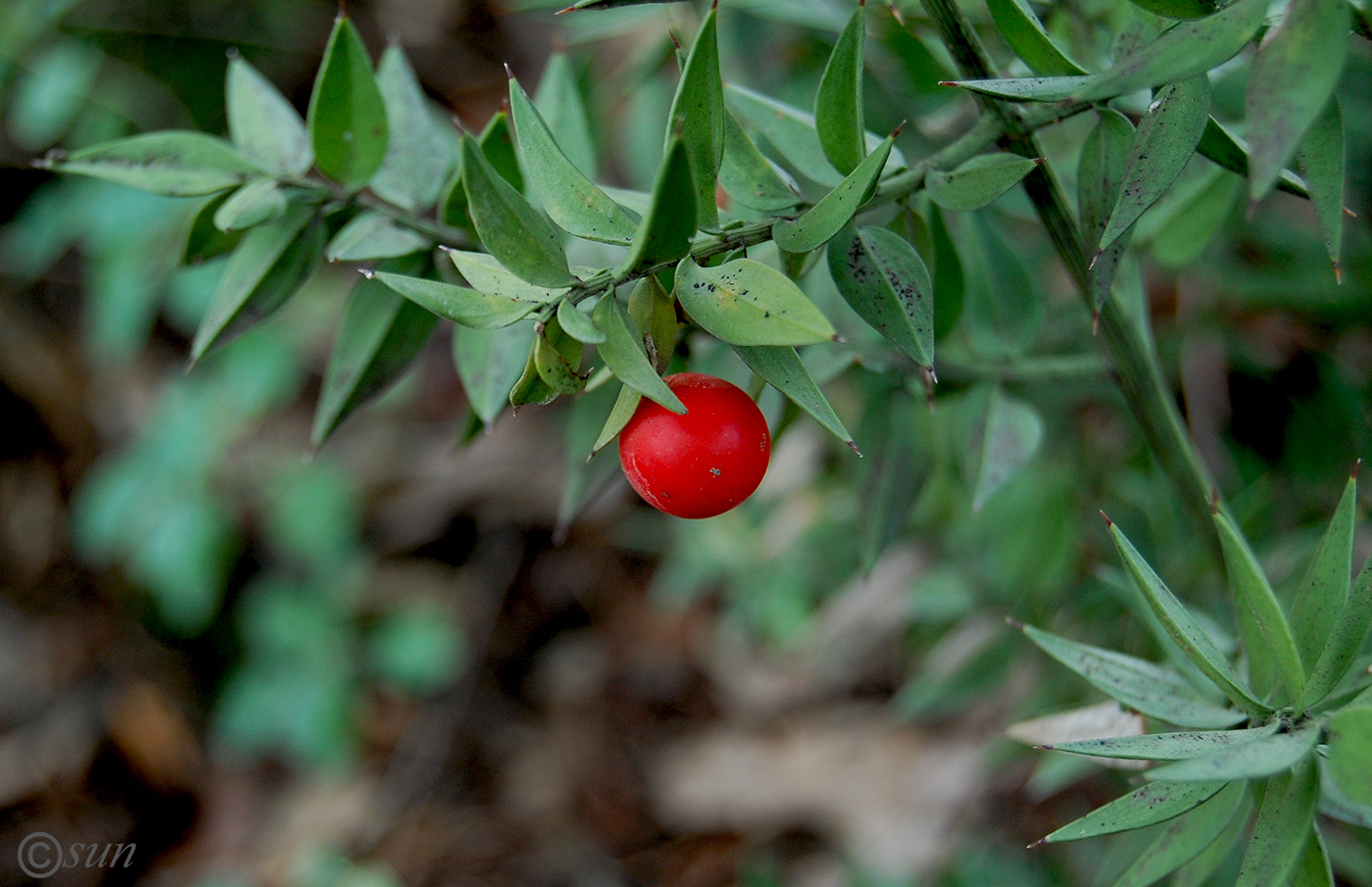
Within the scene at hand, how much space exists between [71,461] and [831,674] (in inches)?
119

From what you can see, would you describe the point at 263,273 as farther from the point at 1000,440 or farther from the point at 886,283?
the point at 1000,440

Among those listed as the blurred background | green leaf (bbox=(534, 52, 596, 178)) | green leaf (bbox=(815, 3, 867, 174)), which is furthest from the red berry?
the blurred background

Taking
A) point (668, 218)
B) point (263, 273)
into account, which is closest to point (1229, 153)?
point (668, 218)

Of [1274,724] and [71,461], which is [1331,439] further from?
[71,461]

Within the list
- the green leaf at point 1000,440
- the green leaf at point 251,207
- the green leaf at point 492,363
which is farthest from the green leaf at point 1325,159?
the green leaf at point 251,207

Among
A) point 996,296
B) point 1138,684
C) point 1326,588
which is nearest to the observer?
point 1326,588

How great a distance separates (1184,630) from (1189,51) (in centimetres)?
49

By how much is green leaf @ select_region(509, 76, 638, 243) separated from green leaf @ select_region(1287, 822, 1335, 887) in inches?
32.2

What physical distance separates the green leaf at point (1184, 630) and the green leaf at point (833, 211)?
359 millimetres

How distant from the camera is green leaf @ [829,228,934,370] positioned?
2.81ft

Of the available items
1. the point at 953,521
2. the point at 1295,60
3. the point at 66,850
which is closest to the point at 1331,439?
the point at 953,521

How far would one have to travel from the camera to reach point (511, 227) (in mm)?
754

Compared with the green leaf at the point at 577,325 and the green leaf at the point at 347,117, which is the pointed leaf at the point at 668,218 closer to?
the green leaf at the point at 577,325

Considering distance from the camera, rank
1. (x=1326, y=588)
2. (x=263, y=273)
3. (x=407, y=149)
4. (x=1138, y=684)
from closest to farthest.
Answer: (x=1326, y=588) → (x=1138, y=684) → (x=263, y=273) → (x=407, y=149)
